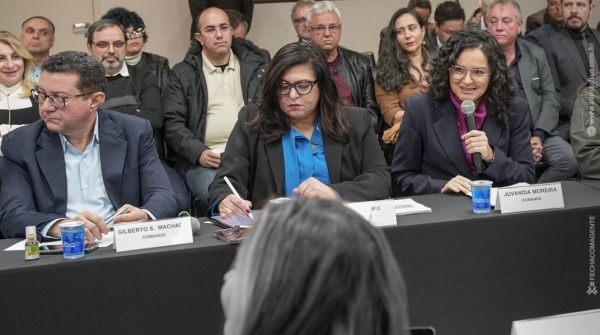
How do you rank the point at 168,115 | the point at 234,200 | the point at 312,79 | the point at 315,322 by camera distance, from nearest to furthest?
the point at 315,322
the point at 234,200
the point at 312,79
the point at 168,115

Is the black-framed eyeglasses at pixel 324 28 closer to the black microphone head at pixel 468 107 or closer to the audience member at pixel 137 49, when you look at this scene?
the audience member at pixel 137 49

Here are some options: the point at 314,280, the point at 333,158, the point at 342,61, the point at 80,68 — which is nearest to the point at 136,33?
the point at 342,61

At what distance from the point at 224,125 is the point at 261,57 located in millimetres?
528

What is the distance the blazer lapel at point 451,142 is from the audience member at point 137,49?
205 cm

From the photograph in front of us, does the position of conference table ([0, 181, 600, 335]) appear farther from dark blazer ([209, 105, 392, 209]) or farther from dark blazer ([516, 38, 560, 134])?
dark blazer ([516, 38, 560, 134])

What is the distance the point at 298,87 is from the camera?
293cm

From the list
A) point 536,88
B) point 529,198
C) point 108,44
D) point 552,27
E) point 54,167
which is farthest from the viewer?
point 552,27

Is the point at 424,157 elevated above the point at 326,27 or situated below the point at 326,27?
below

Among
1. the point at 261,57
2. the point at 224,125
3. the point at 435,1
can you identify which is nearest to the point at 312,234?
the point at 224,125

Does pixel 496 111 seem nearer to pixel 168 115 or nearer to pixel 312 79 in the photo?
pixel 312 79

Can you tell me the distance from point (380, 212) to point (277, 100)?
2.55 feet

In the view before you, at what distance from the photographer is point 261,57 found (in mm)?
4617

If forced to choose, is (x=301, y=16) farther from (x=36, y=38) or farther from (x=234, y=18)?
(x=36, y=38)

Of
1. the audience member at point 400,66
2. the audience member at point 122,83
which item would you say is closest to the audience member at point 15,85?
the audience member at point 122,83
